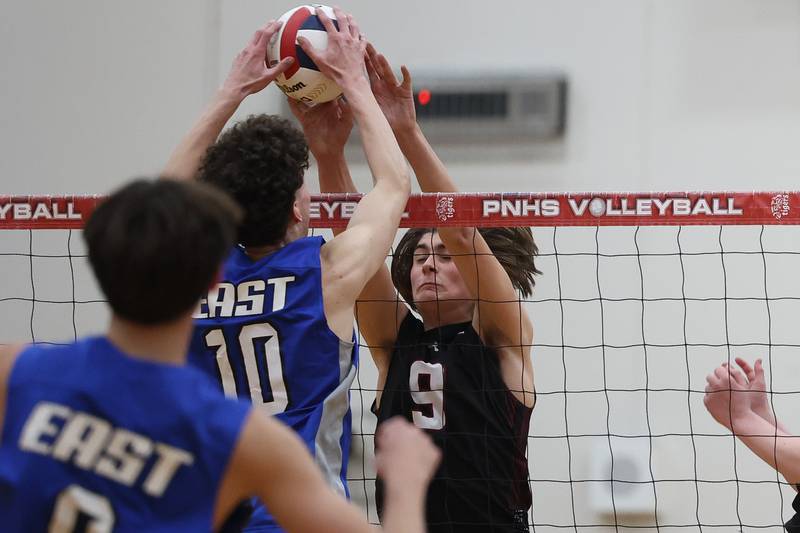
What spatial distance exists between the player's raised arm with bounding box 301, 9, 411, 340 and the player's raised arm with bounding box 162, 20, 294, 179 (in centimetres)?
14

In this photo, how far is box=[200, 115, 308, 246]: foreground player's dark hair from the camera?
9.04 ft

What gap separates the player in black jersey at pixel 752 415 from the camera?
11.3 feet

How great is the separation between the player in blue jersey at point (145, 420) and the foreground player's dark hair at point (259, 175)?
1055 mm

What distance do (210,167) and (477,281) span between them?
119 cm

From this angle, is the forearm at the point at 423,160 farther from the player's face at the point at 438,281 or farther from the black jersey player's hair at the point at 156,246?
the black jersey player's hair at the point at 156,246

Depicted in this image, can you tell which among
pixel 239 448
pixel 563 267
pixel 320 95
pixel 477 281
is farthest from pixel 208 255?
pixel 563 267

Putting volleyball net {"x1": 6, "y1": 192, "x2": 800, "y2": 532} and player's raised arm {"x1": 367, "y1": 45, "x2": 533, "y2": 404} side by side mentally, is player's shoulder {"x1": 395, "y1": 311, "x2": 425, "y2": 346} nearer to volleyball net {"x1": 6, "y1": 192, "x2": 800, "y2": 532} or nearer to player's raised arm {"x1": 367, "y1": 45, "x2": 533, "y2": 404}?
player's raised arm {"x1": 367, "y1": 45, "x2": 533, "y2": 404}

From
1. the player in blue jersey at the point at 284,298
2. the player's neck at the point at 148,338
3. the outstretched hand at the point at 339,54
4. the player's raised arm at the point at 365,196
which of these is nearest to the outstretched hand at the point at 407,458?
the player's neck at the point at 148,338

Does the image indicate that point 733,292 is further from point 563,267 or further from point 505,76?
point 505,76

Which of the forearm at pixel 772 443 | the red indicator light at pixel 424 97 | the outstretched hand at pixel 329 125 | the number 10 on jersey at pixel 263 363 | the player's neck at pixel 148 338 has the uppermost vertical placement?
the red indicator light at pixel 424 97

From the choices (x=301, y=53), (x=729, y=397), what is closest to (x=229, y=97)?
(x=301, y=53)

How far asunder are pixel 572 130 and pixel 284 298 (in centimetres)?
472

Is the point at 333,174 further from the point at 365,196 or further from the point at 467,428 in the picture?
A: the point at 467,428

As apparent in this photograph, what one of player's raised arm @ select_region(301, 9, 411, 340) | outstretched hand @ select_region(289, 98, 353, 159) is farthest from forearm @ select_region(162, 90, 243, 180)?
outstretched hand @ select_region(289, 98, 353, 159)
